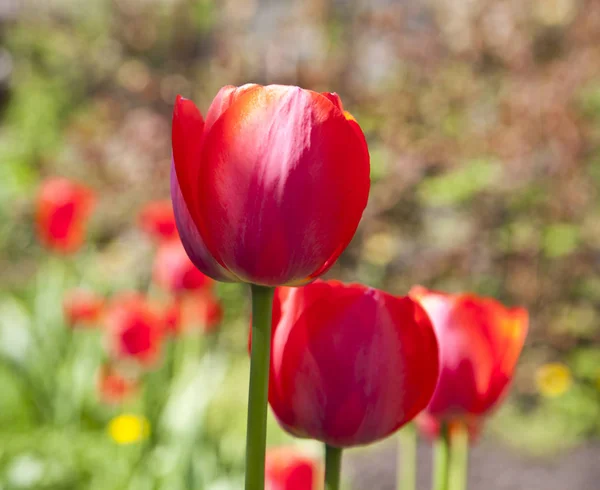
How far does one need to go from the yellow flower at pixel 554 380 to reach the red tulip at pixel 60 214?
223 centimetres

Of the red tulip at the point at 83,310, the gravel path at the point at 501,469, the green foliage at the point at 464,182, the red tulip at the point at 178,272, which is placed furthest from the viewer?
the green foliage at the point at 464,182

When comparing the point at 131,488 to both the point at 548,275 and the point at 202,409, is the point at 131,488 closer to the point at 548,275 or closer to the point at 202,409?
the point at 202,409

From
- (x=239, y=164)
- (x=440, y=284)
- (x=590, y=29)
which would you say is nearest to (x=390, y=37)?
(x=590, y=29)

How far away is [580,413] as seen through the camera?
3.26 m

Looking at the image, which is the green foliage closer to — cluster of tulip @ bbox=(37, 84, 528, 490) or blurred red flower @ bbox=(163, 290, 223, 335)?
blurred red flower @ bbox=(163, 290, 223, 335)

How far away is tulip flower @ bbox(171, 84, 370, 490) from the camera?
1.35 feet

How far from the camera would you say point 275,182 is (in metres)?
0.41

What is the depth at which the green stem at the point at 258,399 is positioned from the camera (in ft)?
1.31

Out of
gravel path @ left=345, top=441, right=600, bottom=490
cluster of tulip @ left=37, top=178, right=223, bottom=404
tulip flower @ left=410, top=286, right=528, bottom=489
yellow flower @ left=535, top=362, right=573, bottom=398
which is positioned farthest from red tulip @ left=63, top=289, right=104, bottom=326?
yellow flower @ left=535, top=362, right=573, bottom=398

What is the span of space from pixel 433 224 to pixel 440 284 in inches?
19.9

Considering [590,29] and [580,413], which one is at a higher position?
[590,29]

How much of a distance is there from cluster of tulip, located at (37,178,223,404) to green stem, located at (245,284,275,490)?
1.54 m

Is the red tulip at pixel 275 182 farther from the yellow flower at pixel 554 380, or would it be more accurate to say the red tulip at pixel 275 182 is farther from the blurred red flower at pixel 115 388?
the yellow flower at pixel 554 380

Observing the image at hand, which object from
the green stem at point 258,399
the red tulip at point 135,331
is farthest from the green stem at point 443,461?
the red tulip at point 135,331
